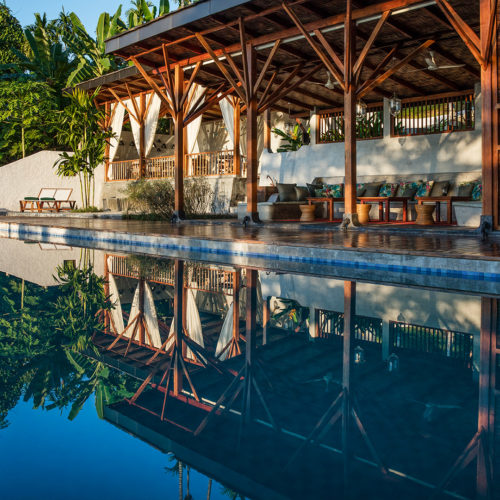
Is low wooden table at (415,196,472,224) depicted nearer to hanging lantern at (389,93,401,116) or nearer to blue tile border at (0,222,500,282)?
hanging lantern at (389,93,401,116)

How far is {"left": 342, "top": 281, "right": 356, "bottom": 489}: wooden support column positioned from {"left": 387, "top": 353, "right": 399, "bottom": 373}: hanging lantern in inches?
8.1

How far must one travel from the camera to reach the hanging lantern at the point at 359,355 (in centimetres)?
296

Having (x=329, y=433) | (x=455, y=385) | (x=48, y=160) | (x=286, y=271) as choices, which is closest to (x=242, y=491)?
(x=329, y=433)

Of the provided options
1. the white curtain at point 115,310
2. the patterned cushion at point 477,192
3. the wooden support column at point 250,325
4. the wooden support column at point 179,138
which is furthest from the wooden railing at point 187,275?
the patterned cushion at point 477,192

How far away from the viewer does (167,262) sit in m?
7.73

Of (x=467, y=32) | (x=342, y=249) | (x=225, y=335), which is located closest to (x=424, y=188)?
(x=467, y=32)

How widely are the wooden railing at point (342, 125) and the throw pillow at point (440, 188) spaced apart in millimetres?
2966

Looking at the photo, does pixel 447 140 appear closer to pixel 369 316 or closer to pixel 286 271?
pixel 286 271

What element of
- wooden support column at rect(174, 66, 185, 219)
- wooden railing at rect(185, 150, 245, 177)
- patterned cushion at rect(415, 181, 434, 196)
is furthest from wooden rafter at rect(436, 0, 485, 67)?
wooden railing at rect(185, 150, 245, 177)

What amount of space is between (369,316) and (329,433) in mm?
2240

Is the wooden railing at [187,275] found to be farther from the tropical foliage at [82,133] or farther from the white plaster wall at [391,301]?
the tropical foliage at [82,133]

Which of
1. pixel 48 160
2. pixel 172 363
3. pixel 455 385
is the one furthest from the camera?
pixel 48 160

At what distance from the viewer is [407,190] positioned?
13688 mm

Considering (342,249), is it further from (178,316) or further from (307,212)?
(307,212)
